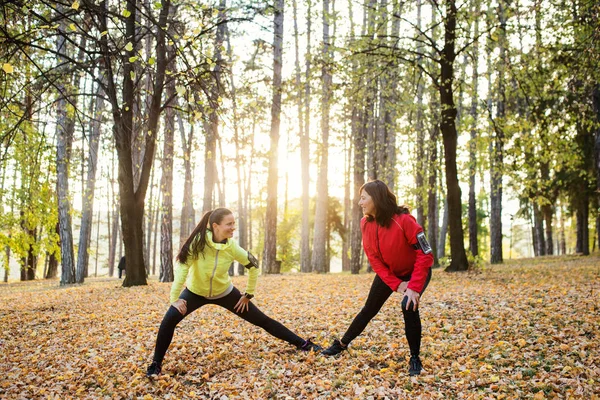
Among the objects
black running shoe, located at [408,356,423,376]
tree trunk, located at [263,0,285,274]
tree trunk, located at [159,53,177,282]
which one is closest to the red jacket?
black running shoe, located at [408,356,423,376]

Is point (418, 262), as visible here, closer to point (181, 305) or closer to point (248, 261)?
point (248, 261)

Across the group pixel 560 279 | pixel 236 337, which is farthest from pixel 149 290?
pixel 560 279

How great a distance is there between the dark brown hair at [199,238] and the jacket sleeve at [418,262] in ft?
6.15

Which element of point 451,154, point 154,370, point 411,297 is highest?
point 451,154

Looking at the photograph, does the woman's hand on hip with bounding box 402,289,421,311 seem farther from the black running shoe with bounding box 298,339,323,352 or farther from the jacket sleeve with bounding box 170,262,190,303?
the jacket sleeve with bounding box 170,262,190,303

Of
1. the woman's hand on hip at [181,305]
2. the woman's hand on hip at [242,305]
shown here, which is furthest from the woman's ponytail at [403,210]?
the woman's hand on hip at [181,305]

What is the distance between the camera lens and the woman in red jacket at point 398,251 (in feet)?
13.3

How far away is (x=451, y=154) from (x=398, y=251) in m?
9.11

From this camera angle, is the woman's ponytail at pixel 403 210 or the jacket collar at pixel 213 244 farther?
the jacket collar at pixel 213 244

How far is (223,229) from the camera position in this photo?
4.61m

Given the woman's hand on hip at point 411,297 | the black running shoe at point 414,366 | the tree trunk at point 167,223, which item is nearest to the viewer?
the woman's hand on hip at point 411,297

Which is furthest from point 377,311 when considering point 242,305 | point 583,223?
point 583,223

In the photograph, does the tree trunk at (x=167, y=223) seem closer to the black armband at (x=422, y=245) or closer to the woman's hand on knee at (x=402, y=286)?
the woman's hand on knee at (x=402, y=286)

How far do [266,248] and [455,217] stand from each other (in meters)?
7.41
